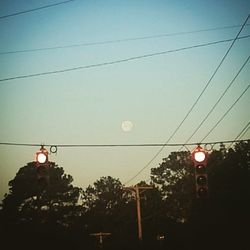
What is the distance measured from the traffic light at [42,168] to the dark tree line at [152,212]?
541 inches

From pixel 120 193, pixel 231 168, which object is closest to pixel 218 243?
pixel 231 168

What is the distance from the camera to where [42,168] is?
12984 millimetres

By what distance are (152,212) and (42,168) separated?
5992 centimetres

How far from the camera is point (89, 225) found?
75625mm

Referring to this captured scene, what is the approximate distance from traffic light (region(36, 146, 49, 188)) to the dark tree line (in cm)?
1373

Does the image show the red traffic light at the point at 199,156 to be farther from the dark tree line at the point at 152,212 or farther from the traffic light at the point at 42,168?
the dark tree line at the point at 152,212

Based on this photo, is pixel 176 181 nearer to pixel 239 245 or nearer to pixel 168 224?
pixel 168 224

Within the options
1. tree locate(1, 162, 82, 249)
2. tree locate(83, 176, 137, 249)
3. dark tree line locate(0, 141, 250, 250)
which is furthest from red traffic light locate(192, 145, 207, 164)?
tree locate(1, 162, 82, 249)

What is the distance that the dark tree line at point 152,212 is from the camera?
121ft

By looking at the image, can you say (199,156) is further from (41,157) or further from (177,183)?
(177,183)

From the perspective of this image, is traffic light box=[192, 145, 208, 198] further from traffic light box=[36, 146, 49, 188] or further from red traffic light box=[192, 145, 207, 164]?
traffic light box=[36, 146, 49, 188]

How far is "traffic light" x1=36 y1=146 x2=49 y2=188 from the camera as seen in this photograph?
12913mm

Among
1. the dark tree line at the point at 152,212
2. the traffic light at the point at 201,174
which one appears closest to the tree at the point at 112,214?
the dark tree line at the point at 152,212

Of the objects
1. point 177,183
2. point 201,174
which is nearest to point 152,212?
point 177,183
